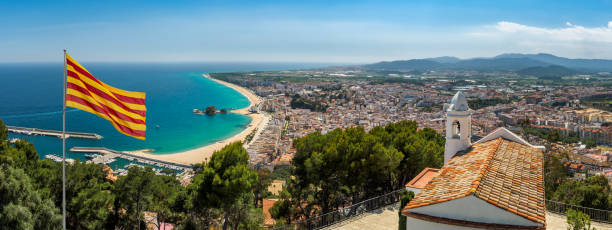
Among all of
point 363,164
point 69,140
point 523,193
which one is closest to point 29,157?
point 363,164

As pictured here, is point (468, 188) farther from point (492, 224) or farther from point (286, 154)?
point (286, 154)

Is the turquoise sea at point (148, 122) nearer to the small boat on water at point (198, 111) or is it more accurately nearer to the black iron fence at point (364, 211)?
the small boat on water at point (198, 111)

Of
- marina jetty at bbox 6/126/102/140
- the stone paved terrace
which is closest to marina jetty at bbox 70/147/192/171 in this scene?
marina jetty at bbox 6/126/102/140


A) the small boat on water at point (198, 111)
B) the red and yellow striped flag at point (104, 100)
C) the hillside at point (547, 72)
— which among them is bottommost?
the small boat on water at point (198, 111)

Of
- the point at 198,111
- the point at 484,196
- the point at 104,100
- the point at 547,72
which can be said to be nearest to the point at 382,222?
the point at 484,196

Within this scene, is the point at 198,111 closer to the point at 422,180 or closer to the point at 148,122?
the point at 148,122

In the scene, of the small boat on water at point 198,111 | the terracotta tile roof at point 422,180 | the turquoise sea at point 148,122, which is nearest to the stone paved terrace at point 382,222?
the terracotta tile roof at point 422,180
